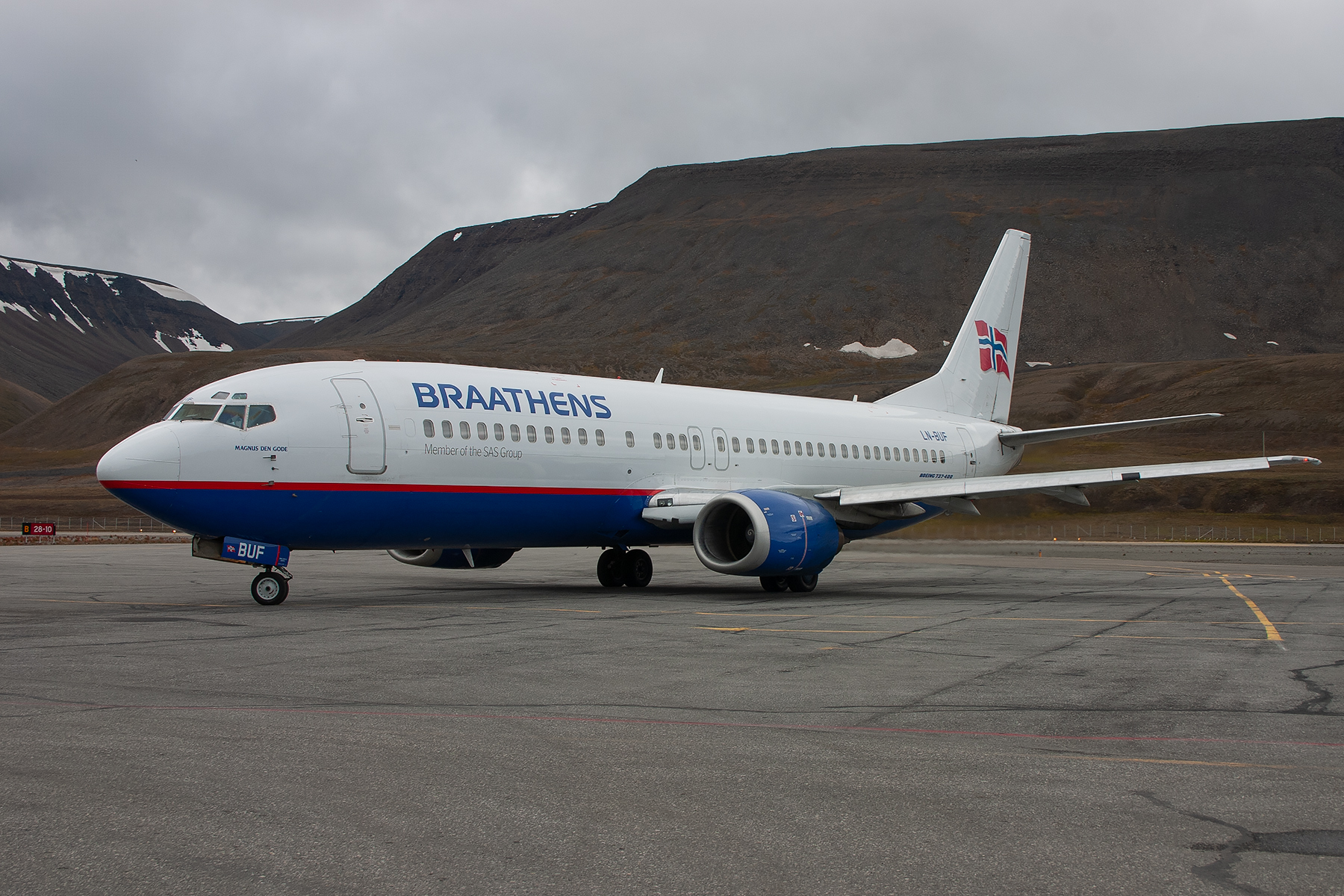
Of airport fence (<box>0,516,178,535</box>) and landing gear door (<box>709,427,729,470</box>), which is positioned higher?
landing gear door (<box>709,427,729,470</box>)

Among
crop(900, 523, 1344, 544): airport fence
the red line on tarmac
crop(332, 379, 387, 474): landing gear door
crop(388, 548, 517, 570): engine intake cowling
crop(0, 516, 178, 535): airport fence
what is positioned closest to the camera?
the red line on tarmac

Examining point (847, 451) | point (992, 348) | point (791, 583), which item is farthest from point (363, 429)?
point (992, 348)

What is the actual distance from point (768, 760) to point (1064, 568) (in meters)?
24.3

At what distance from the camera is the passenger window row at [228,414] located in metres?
16.3

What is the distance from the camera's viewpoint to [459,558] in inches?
883

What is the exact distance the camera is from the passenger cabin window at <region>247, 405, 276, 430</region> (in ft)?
53.9

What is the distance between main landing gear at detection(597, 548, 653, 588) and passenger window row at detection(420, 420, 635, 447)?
2904 millimetres

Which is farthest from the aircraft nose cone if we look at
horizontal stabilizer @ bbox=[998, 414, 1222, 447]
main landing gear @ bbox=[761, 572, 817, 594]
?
horizontal stabilizer @ bbox=[998, 414, 1222, 447]

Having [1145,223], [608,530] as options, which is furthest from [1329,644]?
[1145,223]

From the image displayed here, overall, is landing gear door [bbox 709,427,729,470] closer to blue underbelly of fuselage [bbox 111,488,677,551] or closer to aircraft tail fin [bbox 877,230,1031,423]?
blue underbelly of fuselage [bbox 111,488,677,551]

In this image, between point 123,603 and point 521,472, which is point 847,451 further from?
point 123,603

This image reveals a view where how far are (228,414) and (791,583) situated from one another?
10301 mm

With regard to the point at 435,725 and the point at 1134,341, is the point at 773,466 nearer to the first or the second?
the point at 435,725

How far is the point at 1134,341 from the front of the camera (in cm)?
16825
